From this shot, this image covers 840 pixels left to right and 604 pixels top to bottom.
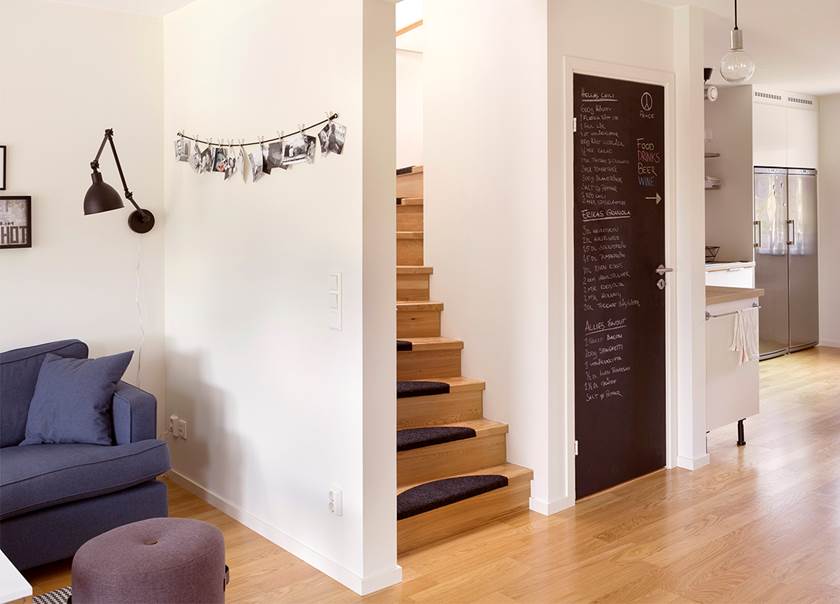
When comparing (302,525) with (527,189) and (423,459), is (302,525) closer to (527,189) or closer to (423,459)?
(423,459)

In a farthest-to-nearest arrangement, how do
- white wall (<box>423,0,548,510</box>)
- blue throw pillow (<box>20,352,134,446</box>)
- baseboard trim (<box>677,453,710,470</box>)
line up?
1. baseboard trim (<box>677,453,710,470</box>)
2. white wall (<box>423,0,548,510</box>)
3. blue throw pillow (<box>20,352,134,446</box>)

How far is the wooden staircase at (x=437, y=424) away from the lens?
11.7 ft

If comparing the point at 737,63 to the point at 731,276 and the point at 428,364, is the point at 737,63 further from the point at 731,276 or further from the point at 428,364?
the point at 731,276

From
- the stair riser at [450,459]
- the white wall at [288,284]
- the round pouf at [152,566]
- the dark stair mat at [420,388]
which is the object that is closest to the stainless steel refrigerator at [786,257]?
the stair riser at [450,459]

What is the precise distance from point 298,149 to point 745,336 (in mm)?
2939

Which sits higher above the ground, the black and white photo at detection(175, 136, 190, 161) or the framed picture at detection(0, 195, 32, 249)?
the black and white photo at detection(175, 136, 190, 161)

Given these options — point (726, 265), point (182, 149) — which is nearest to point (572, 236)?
point (182, 149)

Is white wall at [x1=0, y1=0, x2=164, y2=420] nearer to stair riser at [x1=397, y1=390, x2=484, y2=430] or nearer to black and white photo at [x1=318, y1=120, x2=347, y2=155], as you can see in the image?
stair riser at [x1=397, y1=390, x2=484, y2=430]

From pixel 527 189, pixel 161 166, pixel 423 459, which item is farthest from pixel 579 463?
pixel 161 166

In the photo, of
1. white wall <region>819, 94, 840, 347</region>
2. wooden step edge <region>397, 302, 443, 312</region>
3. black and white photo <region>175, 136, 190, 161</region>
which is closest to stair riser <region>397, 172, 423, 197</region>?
wooden step edge <region>397, 302, 443, 312</region>

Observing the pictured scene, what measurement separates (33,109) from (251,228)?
1268 millimetres

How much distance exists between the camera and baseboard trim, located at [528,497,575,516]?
151 inches

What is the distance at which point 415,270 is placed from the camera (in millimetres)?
4398

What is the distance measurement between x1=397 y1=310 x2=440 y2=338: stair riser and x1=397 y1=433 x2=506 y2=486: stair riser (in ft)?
2.29
